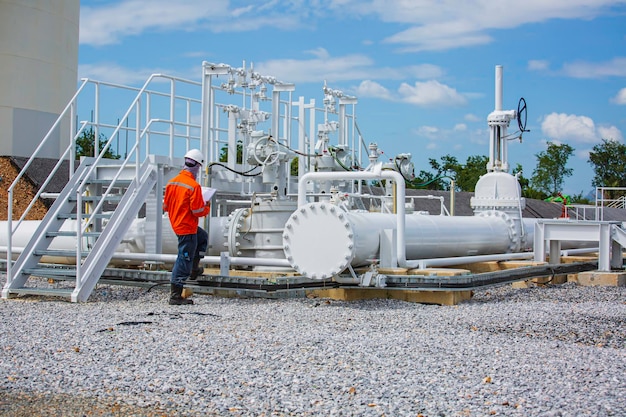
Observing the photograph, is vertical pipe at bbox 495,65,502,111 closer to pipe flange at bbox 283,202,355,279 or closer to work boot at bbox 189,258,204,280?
pipe flange at bbox 283,202,355,279

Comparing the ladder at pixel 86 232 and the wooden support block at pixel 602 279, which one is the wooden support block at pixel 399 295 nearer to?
the ladder at pixel 86 232

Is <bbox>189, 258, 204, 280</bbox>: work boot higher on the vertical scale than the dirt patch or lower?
lower

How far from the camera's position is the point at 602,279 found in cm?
1120

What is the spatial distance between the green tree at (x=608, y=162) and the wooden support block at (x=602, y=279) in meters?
46.2

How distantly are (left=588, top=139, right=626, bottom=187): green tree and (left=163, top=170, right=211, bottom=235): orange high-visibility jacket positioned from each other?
50.7m

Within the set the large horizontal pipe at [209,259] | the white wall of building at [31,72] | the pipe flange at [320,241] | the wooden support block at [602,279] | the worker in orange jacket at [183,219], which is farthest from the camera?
the white wall of building at [31,72]

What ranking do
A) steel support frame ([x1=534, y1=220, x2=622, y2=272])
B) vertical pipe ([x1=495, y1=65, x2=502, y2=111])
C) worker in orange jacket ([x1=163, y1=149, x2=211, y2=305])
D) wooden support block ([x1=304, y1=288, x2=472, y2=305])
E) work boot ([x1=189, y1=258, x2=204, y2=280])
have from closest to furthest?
worker in orange jacket ([x1=163, y1=149, x2=211, y2=305]) < wooden support block ([x1=304, y1=288, x2=472, y2=305]) < work boot ([x1=189, y1=258, x2=204, y2=280]) < steel support frame ([x1=534, y1=220, x2=622, y2=272]) < vertical pipe ([x1=495, y1=65, x2=502, y2=111])

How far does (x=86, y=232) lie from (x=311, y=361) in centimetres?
517

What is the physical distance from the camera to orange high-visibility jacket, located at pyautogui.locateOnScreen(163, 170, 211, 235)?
8719 millimetres

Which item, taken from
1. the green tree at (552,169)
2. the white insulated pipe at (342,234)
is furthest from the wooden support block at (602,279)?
the green tree at (552,169)

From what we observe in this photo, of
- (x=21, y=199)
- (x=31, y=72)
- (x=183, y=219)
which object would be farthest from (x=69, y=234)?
(x=31, y=72)

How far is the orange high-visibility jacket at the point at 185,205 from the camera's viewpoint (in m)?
8.72

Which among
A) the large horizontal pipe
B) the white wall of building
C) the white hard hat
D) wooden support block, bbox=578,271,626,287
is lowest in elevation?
wooden support block, bbox=578,271,626,287

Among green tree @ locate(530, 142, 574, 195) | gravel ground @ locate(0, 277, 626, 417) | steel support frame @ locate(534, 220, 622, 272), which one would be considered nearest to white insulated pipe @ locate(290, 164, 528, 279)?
gravel ground @ locate(0, 277, 626, 417)
